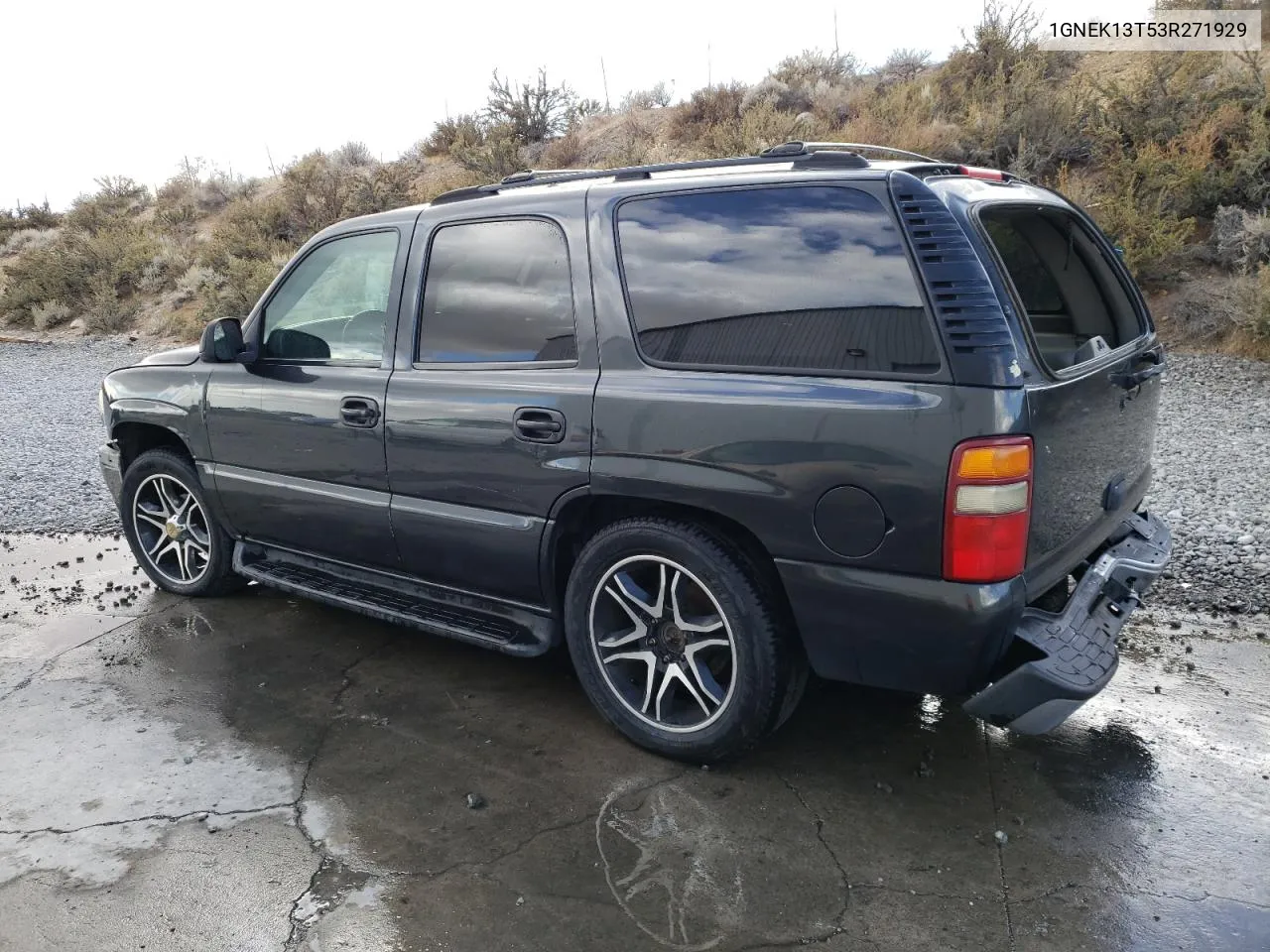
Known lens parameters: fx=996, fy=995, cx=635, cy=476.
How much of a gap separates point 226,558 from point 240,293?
12.9m

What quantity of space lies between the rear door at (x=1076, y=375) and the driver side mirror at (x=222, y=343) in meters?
3.15

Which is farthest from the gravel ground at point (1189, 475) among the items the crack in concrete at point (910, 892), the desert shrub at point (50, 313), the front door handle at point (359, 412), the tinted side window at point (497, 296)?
the desert shrub at point (50, 313)

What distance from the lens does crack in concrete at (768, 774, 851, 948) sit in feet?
8.41

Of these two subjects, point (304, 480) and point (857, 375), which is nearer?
point (857, 375)

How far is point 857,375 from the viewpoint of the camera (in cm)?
284

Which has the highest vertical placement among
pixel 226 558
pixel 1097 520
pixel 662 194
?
pixel 662 194

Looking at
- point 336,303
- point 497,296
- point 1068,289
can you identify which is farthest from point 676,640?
point 336,303

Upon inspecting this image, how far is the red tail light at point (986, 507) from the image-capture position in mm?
2645

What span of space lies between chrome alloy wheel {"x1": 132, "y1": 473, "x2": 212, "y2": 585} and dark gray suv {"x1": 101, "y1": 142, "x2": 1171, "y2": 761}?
0.73m

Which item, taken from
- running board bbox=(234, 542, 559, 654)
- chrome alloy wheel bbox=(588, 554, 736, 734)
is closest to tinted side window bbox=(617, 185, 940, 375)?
chrome alloy wheel bbox=(588, 554, 736, 734)

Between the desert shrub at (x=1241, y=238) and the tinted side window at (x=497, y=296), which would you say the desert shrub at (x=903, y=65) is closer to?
the desert shrub at (x=1241, y=238)

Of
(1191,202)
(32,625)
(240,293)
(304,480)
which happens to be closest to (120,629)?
(32,625)

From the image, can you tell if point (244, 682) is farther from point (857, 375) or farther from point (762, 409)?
point (857, 375)

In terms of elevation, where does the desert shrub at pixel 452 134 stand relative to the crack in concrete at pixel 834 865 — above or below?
above
